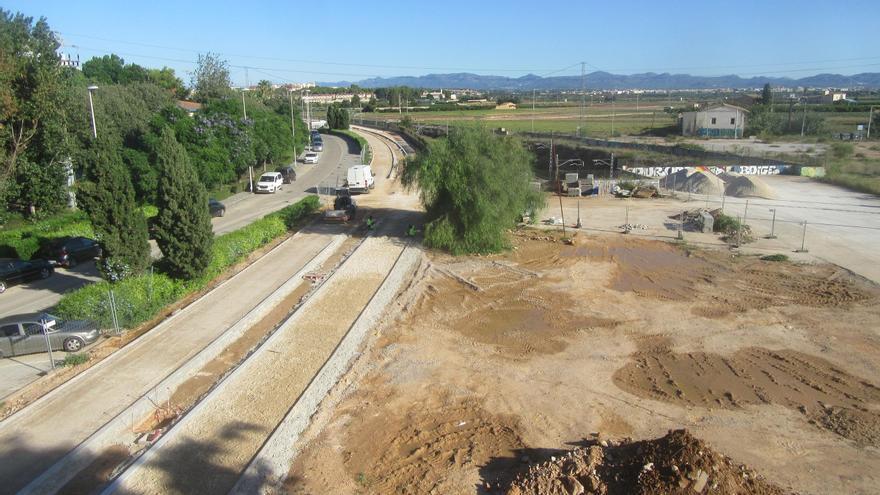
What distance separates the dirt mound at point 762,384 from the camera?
13.6 meters

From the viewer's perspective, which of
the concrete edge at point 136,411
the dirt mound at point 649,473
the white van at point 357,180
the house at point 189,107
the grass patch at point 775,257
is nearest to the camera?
the dirt mound at point 649,473

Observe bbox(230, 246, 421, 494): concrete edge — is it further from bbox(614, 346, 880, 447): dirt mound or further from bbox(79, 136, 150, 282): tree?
bbox(79, 136, 150, 282): tree

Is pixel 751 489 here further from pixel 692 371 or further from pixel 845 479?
pixel 692 371

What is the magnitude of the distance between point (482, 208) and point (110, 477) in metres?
17.3

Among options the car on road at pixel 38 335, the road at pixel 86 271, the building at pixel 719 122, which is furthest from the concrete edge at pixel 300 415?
the building at pixel 719 122

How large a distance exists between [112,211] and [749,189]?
3586 centimetres

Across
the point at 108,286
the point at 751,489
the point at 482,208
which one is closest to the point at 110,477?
the point at 108,286

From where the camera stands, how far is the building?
265ft

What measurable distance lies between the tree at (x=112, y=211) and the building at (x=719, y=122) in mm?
→ 78715

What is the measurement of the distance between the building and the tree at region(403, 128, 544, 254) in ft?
212

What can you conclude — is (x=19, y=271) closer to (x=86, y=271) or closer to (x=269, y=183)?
(x=86, y=271)

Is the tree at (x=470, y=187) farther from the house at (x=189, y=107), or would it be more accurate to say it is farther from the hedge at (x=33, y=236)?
the house at (x=189, y=107)

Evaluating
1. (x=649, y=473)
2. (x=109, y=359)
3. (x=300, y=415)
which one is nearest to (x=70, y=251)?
(x=109, y=359)

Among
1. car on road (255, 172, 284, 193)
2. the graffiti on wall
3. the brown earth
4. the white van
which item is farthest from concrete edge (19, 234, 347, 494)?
the graffiti on wall
